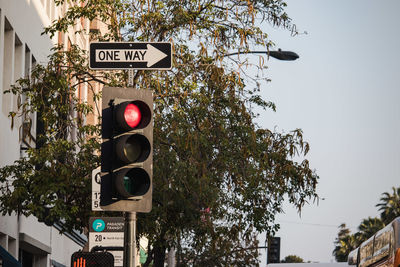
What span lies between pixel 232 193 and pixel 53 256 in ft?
39.1

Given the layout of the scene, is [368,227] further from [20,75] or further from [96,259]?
[96,259]

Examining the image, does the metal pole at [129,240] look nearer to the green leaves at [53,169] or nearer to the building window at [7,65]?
the green leaves at [53,169]

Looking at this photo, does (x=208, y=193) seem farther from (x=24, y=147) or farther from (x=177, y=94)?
(x=24, y=147)

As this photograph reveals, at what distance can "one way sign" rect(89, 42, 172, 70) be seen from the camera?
893cm

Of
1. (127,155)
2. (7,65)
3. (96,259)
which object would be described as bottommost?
(96,259)

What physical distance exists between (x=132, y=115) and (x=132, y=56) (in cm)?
119

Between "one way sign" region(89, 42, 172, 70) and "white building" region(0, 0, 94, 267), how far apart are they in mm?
8931

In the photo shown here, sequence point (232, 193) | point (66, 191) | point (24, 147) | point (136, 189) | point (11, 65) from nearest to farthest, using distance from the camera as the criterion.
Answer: point (136, 189) → point (66, 191) → point (232, 193) → point (11, 65) → point (24, 147)

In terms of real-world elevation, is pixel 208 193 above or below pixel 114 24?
below

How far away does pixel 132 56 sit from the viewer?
8938mm

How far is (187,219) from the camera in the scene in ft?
61.0

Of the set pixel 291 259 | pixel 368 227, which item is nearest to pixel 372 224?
pixel 368 227

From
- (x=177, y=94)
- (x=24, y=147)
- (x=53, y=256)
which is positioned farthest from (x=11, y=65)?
(x=53, y=256)

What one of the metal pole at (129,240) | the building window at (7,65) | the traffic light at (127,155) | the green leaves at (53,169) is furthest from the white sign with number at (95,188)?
the building window at (7,65)
